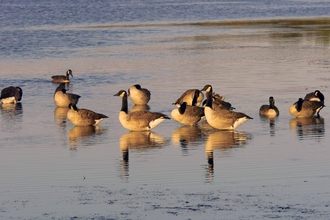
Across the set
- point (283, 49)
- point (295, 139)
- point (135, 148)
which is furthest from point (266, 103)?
point (283, 49)

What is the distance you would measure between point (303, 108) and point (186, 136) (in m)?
3.84

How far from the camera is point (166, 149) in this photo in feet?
58.6

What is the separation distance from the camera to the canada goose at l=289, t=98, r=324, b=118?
21.8 metres

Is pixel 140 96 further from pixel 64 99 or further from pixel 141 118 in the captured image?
pixel 141 118

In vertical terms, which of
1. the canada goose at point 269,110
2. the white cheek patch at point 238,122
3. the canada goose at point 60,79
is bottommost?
the white cheek patch at point 238,122

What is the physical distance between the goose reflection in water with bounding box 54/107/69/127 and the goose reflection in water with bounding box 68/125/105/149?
0.70 meters

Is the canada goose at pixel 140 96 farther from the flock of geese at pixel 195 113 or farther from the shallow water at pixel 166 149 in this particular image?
the shallow water at pixel 166 149

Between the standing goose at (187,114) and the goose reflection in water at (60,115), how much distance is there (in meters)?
2.97

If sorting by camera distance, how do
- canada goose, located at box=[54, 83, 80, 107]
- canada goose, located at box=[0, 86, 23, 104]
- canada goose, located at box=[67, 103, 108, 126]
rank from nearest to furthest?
canada goose, located at box=[67, 103, 108, 126] < canada goose, located at box=[54, 83, 80, 107] < canada goose, located at box=[0, 86, 23, 104]

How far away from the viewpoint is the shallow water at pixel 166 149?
42.9ft

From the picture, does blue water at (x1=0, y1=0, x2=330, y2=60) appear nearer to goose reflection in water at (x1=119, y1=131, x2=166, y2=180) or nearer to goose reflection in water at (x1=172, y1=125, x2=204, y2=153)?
goose reflection in water at (x1=172, y1=125, x2=204, y2=153)

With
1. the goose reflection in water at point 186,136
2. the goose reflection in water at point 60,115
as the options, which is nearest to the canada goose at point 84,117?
the goose reflection in water at point 60,115

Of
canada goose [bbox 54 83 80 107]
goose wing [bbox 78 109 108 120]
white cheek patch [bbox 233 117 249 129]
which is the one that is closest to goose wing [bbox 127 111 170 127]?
goose wing [bbox 78 109 108 120]

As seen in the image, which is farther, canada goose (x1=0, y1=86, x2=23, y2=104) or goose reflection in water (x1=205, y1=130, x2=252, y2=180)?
canada goose (x1=0, y1=86, x2=23, y2=104)
